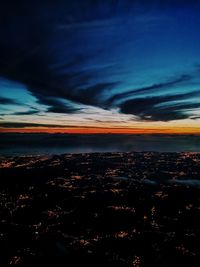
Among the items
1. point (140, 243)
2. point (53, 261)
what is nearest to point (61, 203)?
point (140, 243)

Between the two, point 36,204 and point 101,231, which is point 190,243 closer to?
point 101,231

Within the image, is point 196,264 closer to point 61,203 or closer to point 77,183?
point 61,203

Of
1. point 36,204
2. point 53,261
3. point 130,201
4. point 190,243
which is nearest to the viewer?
point 53,261

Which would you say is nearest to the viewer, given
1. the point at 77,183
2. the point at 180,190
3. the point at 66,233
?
the point at 66,233

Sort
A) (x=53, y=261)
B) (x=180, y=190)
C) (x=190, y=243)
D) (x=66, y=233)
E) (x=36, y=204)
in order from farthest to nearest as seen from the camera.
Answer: (x=180, y=190) < (x=36, y=204) < (x=66, y=233) < (x=190, y=243) < (x=53, y=261)

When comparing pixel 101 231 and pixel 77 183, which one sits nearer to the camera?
pixel 101 231

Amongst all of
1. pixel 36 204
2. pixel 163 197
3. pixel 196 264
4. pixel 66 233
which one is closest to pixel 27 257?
pixel 66 233
